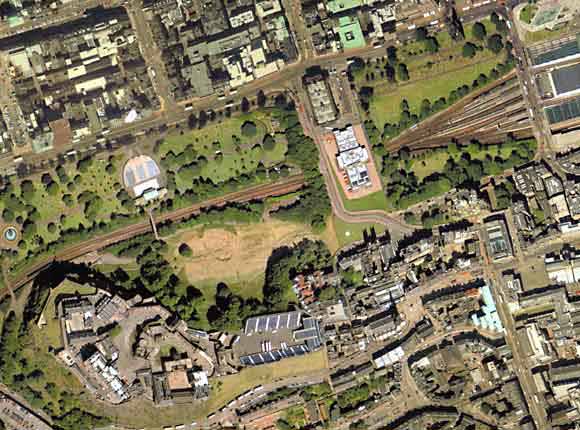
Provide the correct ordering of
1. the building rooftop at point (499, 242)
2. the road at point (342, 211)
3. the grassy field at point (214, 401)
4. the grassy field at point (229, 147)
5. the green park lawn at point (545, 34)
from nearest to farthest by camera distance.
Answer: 1. the grassy field at point (214, 401)
2. the building rooftop at point (499, 242)
3. the road at point (342, 211)
4. the grassy field at point (229, 147)
5. the green park lawn at point (545, 34)

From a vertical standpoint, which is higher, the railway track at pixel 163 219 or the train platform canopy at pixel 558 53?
the train platform canopy at pixel 558 53

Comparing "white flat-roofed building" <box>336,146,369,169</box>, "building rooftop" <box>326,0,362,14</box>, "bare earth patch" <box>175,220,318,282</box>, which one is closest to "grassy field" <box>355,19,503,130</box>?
"white flat-roofed building" <box>336,146,369,169</box>

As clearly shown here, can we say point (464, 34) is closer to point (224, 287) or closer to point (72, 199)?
point (224, 287)

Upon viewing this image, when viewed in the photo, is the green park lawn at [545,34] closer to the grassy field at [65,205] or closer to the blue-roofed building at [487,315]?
the blue-roofed building at [487,315]

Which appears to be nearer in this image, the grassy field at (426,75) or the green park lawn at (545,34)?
the grassy field at (426,75)

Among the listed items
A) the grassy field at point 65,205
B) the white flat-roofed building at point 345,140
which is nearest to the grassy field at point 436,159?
the white flat-roofed building at point 345,140
